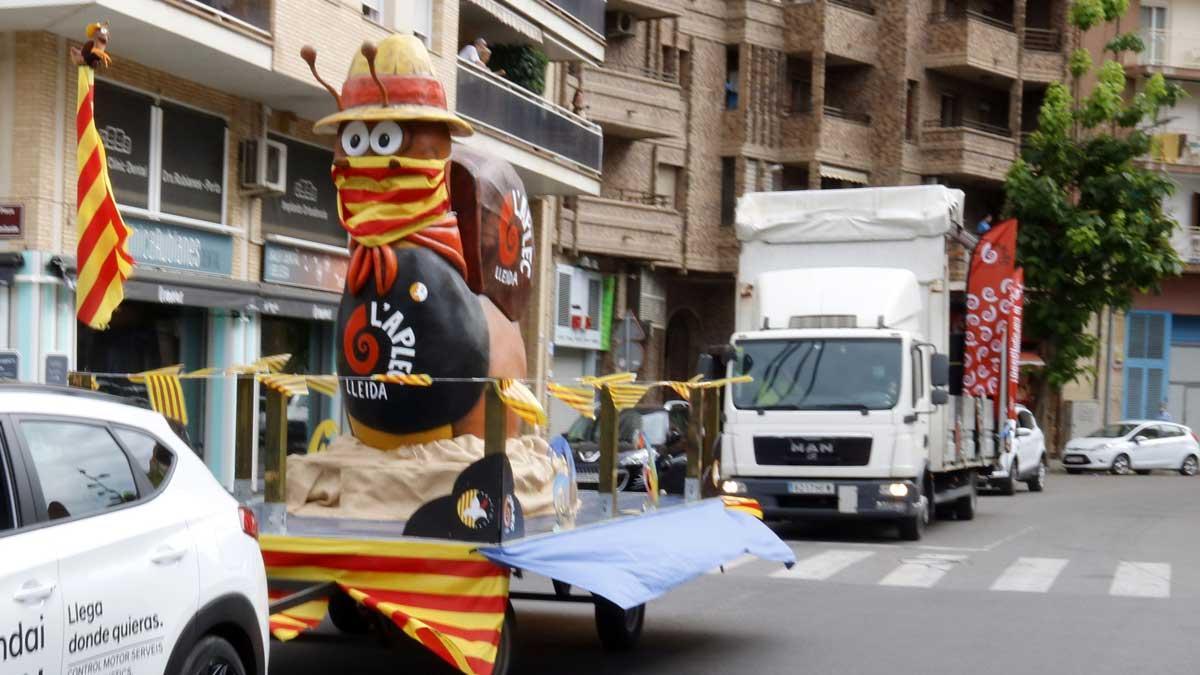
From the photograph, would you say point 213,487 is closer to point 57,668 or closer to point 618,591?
point 57,668

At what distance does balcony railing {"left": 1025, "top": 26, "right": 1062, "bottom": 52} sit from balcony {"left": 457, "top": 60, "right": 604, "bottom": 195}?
22.3 metres

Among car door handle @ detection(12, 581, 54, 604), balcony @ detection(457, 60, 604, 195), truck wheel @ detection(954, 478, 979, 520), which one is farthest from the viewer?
balcony @ detection(457, 60, 604, 195)

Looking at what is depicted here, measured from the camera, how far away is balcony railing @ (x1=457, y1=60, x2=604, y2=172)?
25750mm

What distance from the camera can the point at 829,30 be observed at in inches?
1735

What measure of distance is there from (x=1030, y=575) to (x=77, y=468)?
468 inches

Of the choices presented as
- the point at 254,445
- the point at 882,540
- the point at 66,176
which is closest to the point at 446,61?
the point at 66,176

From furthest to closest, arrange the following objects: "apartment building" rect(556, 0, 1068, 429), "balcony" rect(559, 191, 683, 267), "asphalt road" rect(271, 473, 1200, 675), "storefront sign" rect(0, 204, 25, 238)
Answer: "apartment building" rect(556, 0, 1068, 429) → "balcony" rect(559, 191, 683, 267) → "storefront sign" rect(0, 204, 25, 238) → "asphalt road" rect(271, 473, 1200, 675)

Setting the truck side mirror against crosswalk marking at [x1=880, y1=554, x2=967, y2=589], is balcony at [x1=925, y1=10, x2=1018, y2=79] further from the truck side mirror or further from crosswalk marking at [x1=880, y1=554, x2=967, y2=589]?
crosswalk marking at [x1=880, y1=554, x2=967, y2=589]

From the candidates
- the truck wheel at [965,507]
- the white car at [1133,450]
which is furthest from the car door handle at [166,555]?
the white car at [1133,450]

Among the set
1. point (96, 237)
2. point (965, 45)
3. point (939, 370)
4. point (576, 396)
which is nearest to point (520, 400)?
point (576, 396)

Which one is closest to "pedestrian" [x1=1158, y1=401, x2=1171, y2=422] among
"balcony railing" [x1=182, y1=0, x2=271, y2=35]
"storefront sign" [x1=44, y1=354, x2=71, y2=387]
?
"balcony railing" [x1=182, y1=0, x2=271, y2=35]

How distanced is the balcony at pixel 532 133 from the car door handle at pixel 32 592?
20319mm

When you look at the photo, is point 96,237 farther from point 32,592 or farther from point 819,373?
point 819,373

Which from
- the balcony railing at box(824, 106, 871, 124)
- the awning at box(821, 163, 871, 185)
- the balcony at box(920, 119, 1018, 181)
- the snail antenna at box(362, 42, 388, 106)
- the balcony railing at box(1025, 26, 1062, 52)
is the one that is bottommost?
the snail antenna at box(362, 42, 388, 106)
